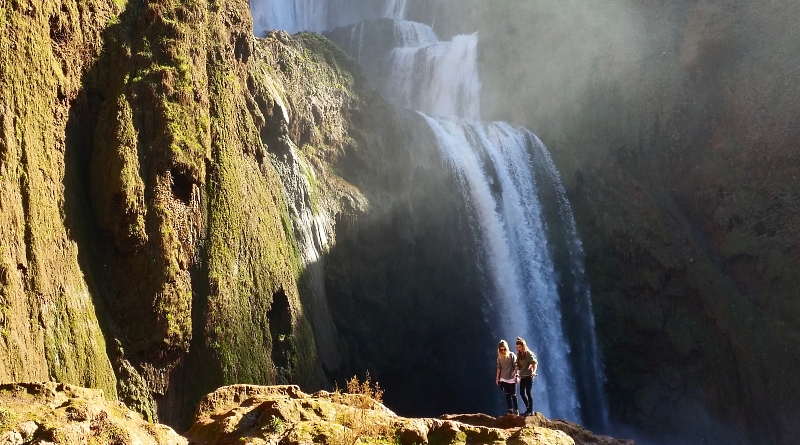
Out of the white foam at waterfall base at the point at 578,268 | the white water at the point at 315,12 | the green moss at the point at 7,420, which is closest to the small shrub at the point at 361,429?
the green moss at the point at 7,420

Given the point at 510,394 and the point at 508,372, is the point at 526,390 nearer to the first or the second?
the point at 510,394

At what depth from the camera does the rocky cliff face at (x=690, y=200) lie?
2369 centimetres

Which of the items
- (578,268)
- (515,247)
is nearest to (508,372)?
(515,247)

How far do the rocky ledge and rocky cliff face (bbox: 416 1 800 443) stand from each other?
16643mm

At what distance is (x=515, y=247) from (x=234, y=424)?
17.5 m

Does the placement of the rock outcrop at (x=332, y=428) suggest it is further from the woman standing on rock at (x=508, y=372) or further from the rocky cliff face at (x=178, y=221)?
the rocky cliff face at (x=178, y=221)

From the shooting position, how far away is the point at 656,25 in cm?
3053

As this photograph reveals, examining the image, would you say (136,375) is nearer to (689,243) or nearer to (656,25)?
(689,243)

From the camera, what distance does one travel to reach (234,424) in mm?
7789

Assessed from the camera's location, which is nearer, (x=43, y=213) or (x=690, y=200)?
(x=43, y=213)

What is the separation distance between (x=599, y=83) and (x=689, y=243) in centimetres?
947

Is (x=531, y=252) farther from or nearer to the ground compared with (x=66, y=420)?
farther from the ground

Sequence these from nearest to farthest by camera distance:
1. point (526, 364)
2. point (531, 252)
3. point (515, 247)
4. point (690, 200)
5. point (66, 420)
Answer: point (66, 420), point (526, 364), point (515, 247), point (531, 252), point (690, 200)

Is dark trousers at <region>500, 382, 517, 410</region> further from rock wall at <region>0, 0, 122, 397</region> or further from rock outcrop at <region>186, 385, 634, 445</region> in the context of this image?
rock wall at <region>0, 0, 122, 397</region>
